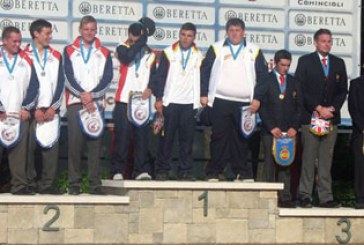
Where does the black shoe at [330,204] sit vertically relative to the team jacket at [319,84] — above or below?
below

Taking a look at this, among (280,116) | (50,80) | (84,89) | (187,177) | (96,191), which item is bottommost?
(96,191)

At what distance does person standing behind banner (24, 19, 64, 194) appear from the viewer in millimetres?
15711

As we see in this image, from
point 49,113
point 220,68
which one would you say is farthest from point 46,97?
point 220,68

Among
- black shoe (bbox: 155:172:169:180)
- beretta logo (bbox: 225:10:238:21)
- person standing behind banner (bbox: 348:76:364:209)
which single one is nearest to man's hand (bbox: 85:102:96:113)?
black shoe (bbox: 155:172:169:180)

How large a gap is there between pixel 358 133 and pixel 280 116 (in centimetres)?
106

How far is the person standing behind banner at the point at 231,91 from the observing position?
1636cm

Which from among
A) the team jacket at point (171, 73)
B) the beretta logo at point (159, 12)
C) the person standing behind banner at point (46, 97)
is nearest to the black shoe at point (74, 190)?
the person standing behind banner at point (46, 97)

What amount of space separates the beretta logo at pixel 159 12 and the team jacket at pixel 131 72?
2.93 feet

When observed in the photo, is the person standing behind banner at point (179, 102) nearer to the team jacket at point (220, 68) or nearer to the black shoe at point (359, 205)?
the team jacket at point (220, 68)

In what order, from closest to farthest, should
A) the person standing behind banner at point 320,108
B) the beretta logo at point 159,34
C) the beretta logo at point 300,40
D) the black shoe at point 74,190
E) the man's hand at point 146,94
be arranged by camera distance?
1. the black shoe at point 74,190
2. the man's hand at point 146,94
3. the person standing behind banner at point 320,108
4. the beretta logo at point 159,34
5. the beretta logo at point 300,40

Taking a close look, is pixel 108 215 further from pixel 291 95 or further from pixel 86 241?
pixel 291 95

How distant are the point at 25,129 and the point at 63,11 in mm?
2026

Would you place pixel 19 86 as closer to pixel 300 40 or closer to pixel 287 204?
pixel 287 204

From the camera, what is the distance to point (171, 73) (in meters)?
16.4
